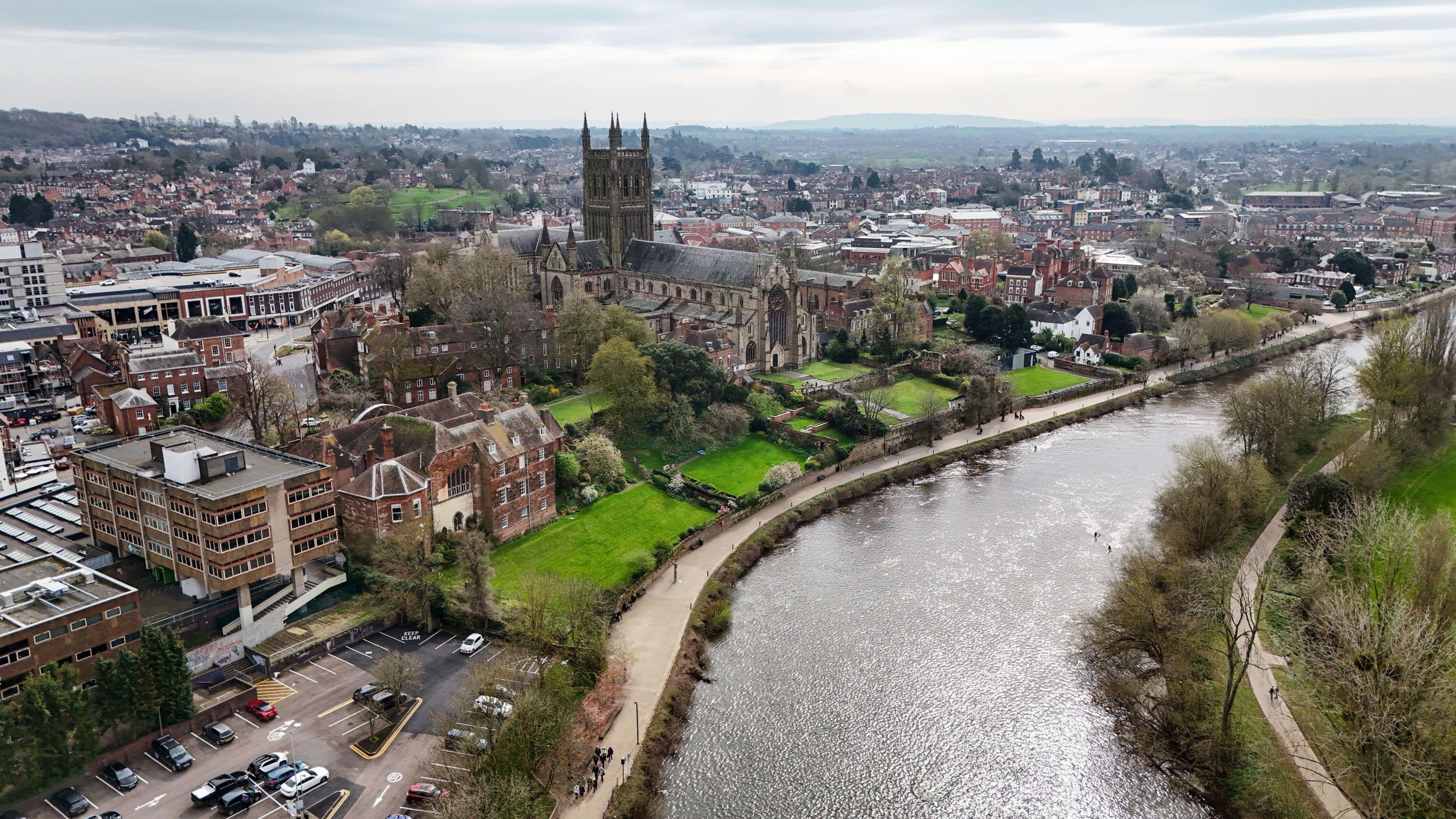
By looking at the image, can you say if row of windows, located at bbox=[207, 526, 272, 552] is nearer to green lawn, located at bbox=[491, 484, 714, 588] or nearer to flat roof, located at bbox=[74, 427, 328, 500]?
flat roof, located at bbox=[74, 427, 328, 500]

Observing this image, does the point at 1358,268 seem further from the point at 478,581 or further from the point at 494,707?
the point at 494,707

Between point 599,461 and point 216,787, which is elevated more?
point 599,461

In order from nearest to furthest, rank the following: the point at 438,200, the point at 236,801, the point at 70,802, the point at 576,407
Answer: the point at 70,802 → the point at 236,801 → the point at 576,407 → the point at 438,200

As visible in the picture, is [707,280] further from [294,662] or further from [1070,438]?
[294,662]

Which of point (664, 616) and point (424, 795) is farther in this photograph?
point (664, 616)

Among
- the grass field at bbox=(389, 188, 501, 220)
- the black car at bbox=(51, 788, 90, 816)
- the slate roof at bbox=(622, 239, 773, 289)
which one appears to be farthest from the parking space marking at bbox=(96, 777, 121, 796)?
the grass field at bbox=(389, 188, 501, 220)

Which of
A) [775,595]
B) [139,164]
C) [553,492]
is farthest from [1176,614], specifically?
[139,164]

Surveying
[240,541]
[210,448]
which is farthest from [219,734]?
[210,448]
